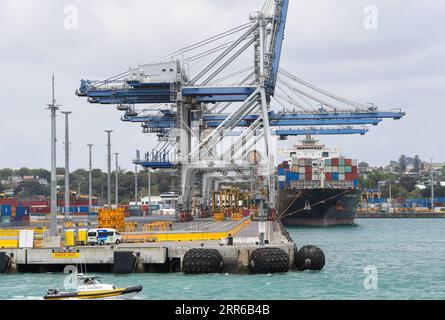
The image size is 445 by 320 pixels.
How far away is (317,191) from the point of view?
115m

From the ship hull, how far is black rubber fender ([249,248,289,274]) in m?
72.6

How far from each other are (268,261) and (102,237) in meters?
11.2

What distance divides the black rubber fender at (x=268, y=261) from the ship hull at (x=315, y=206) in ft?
238

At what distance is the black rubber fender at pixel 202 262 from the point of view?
139ft

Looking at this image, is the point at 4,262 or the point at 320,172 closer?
the point at 4,262

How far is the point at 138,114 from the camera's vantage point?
90.8 meters

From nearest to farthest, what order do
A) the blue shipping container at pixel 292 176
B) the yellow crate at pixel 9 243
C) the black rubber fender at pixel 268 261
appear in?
the black rubber fender at pixel 268 261 < the yellow crate at pixel 9 243 < the blue shipping container at pixel 292 176

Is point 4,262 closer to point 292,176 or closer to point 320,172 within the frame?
point 292,176

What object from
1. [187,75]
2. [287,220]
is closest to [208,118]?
[187,75]

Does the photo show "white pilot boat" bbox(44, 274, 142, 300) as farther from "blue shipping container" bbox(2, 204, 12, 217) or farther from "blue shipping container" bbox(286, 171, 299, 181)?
"blue shipping container" bbox(286, 171, 299, 181)

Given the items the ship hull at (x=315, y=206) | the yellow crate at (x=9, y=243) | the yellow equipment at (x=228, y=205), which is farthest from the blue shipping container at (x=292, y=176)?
the yellow crate at (x=9, y=243)

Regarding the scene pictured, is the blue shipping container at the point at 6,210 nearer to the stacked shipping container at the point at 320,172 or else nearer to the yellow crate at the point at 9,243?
the yellow crate at the point at 9,243

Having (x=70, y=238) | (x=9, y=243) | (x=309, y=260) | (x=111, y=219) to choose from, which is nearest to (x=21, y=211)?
(x=111, y=219)

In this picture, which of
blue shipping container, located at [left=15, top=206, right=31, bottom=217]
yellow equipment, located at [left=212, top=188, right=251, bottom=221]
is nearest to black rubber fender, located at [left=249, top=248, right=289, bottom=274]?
yellow equipment, located at [left=212, top=188, right=251, bottom=221]
